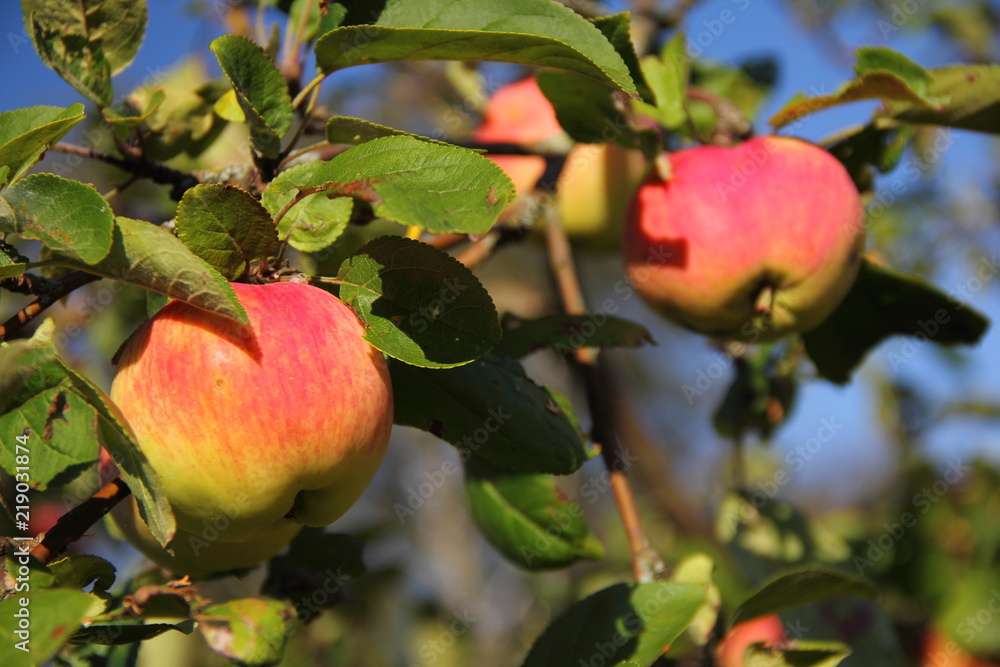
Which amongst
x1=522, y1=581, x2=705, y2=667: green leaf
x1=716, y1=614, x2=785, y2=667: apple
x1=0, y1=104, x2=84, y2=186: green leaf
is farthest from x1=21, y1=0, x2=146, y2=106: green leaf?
x1=716, y1=614, x2=785, y2=667: apple

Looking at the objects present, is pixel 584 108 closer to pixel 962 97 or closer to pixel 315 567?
pixel 962 97

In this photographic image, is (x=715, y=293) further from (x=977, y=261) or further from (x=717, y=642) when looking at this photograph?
(x=977, y=261)

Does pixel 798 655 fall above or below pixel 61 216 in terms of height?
below

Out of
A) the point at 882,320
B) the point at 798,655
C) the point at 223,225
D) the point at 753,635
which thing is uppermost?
the point at 223,225

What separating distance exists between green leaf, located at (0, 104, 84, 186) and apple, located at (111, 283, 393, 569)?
0.15 m

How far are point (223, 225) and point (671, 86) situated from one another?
636mm

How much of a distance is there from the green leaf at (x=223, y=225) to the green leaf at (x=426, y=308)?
83 millimetres

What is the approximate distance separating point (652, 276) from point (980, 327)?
519mm

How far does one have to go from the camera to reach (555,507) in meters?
0.92

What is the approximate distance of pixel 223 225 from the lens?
611mm

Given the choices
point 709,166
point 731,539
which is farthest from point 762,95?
point 731,539

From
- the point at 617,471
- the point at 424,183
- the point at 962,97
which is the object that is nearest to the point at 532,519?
the point at 617,471

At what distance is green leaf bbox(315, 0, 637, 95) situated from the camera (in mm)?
619

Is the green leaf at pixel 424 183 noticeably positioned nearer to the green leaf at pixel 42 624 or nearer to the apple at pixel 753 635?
the green leaf at pixel 42 624
